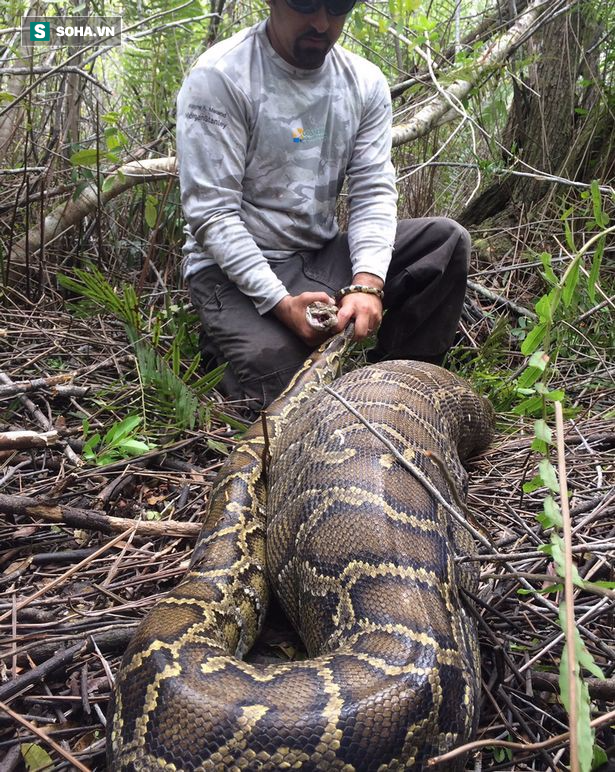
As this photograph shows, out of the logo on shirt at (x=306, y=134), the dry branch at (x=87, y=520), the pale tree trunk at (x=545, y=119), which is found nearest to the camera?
the dry branch at (x=87, y=520)

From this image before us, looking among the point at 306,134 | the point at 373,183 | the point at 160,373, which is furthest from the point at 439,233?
the point at 160,373

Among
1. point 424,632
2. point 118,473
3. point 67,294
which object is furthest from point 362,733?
point 67,294

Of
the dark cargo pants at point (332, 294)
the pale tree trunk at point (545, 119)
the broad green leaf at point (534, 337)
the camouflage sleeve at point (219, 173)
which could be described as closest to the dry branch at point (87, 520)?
the dark cargo pants at point (332, 294)

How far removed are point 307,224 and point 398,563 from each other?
134 inches

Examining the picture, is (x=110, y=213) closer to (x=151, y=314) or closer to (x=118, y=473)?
(x=151, y=314)

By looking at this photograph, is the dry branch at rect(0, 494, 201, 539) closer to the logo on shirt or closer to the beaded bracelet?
the beaded bracelet

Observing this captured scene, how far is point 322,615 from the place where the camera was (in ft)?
7.79

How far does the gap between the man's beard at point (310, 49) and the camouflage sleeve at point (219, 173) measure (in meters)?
0.51

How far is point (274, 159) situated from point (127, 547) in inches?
124

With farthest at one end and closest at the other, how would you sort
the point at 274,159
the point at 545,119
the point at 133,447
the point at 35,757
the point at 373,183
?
the point at 545,119, the point at 373,183, the point at 274,159, the point at 133,447, the point at 35,757

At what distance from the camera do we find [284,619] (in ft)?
9.60

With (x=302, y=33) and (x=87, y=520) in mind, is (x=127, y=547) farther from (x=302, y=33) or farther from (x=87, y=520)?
(x=302, y=33)

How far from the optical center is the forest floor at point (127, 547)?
2.12m

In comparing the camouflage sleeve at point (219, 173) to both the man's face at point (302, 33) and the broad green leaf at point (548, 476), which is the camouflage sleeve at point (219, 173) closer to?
the man's face at point (302, 33)
